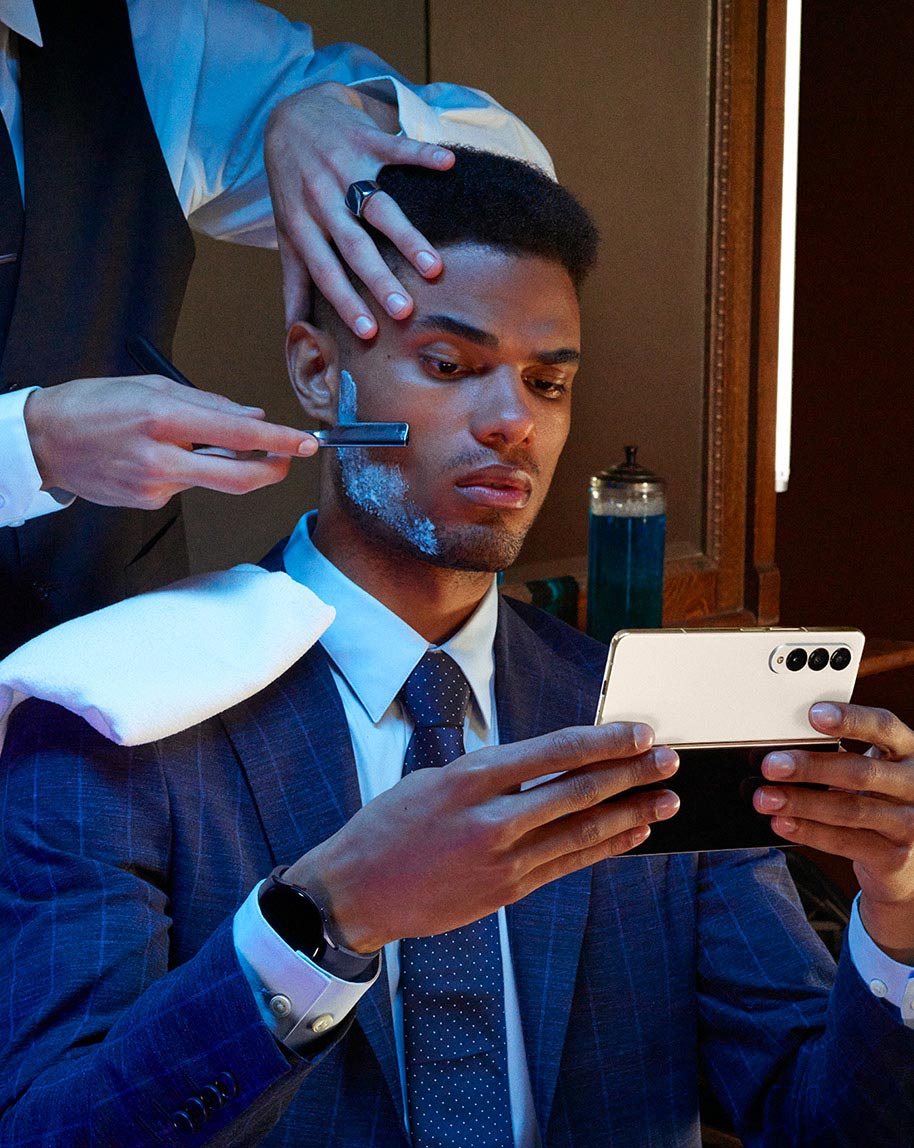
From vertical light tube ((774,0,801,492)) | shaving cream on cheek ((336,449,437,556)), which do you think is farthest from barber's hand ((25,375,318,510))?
vertical light tube ((774,0,801,492))

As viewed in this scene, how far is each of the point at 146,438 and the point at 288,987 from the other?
1.74 feet

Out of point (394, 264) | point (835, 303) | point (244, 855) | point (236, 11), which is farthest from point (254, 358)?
point (835, 303)

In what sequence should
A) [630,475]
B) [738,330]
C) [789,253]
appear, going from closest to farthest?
[630,475], [738,330], [789,253]

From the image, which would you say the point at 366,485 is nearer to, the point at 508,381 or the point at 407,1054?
the point at 508,381

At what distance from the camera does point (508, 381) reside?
1559 mm

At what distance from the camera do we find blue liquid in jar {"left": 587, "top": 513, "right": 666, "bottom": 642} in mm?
2385

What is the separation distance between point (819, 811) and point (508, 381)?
64 centimetres

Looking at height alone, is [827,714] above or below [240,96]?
below

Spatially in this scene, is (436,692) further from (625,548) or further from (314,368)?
(625,548)

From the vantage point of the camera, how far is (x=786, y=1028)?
1.49m

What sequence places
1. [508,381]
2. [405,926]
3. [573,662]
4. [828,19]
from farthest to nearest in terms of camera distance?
[828,19]
[573,662]
[508,381]
[405,926]

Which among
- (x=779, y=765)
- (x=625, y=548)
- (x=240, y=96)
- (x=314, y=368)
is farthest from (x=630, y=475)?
(x=779, y=765)

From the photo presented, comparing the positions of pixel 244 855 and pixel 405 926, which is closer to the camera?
pixel 405 926

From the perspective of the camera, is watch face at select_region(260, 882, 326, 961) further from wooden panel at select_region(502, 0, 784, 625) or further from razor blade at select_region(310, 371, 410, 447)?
wooden panel at select_region(502, 0, 784, 625)
